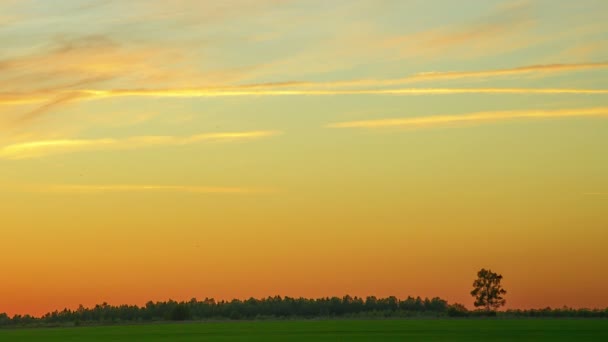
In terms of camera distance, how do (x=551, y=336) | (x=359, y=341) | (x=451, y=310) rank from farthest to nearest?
(x=451, y=310) → (x=551, y=336) → (x=359, y=341)

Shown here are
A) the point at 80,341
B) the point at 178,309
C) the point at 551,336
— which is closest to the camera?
the point at 551,336

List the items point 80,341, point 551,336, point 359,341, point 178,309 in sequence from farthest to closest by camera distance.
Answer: point 178,309, point 80,341, point 551,336, point 359,341

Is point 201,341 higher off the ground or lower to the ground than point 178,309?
lower

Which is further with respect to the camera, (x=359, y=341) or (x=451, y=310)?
(x=451, y=310)

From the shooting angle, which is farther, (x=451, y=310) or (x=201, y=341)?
(x=451, y=310)

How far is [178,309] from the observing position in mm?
178875

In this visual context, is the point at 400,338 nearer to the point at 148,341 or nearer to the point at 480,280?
the point at 148,341

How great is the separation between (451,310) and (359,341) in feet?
296

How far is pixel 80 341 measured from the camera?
86438 millimetres

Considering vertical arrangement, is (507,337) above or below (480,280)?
below

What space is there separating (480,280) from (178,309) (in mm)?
49360

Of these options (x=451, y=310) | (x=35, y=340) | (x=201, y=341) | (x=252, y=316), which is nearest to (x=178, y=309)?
(x=252, y=316)

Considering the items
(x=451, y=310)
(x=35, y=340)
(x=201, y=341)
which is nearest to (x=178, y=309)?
(x=451, y=310)

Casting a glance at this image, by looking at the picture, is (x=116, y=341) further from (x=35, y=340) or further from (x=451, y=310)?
(x=451, y=310)
